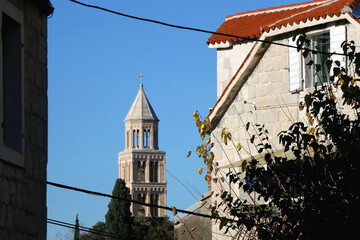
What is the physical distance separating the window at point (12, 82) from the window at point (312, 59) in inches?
344

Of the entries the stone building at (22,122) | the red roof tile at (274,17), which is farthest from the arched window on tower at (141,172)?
the stone building at (22,122)

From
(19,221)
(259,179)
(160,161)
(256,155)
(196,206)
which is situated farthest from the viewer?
(160,161)

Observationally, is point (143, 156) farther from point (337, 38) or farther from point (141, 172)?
point (337, 38)

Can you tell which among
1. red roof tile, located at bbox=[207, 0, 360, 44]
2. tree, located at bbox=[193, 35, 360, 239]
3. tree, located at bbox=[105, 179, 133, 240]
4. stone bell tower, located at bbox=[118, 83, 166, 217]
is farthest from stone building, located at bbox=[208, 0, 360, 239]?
stone bell tower, located at bbox=[118, 83, 166, 217]

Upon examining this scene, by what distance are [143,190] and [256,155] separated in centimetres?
15047

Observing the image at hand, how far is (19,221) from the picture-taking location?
29.8 ft

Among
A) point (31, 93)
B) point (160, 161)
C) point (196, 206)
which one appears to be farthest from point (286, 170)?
point (160, 161)

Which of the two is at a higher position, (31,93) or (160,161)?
(160,161)

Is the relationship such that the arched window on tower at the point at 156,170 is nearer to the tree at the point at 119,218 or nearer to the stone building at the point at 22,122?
the tree at the point at 119,218

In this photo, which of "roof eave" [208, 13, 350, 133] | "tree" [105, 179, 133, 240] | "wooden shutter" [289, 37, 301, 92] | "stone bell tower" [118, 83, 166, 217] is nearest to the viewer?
"roof eave" [208, 13, 350, 133]

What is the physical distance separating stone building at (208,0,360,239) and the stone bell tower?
14353cm

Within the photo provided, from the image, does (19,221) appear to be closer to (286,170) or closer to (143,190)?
(286,170)

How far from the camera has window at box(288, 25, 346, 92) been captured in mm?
17062

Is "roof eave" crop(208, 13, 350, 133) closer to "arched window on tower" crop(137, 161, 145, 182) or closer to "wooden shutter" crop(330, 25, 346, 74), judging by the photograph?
"wooden shutter" crop(330, 25, 346, 74)
